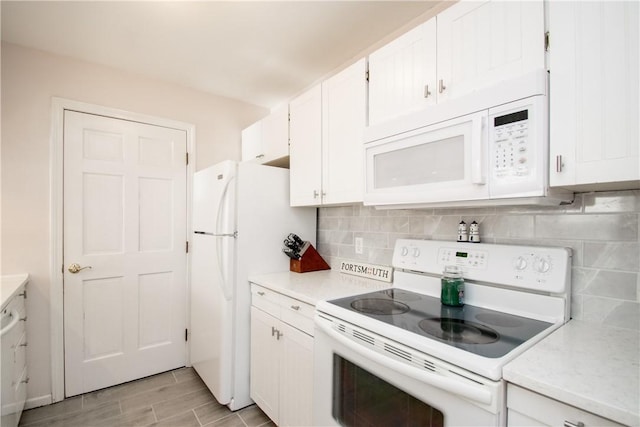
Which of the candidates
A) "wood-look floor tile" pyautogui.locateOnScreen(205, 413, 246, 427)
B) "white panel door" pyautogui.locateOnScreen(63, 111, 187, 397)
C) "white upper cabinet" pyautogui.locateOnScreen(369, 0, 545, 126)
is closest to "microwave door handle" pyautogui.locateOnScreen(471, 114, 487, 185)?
"white upper cabinet" pyautogui.locateOnScreen(369, 0, 545, 126)

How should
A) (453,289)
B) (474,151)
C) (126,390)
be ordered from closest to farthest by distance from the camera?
(474,151) < (453,289) < (126,390)

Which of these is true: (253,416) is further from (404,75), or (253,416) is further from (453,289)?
(404,75)

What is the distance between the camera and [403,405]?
1045mm

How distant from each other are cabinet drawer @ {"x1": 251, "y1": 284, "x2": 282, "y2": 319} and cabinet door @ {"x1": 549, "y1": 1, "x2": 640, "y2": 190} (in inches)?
57.2

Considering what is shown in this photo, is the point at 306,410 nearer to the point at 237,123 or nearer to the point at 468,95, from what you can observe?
the point at 468,95

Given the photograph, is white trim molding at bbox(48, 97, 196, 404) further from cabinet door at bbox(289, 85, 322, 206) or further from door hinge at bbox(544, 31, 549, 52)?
door hinge at bbox(544, 31, 549, 52)

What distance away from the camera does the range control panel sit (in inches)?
46.5

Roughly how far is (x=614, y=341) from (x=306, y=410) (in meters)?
1.30

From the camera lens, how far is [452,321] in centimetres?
119

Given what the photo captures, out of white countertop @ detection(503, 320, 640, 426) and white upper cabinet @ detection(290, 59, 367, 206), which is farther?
white upper cabinet @ detection(290, 59, 367, 206)

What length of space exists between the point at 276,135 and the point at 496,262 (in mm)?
1772

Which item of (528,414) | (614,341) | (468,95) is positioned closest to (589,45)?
(468,95)

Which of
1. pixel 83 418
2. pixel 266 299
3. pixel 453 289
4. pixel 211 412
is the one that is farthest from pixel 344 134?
pixel 83 418

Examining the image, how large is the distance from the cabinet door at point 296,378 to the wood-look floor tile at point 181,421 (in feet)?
2.11
